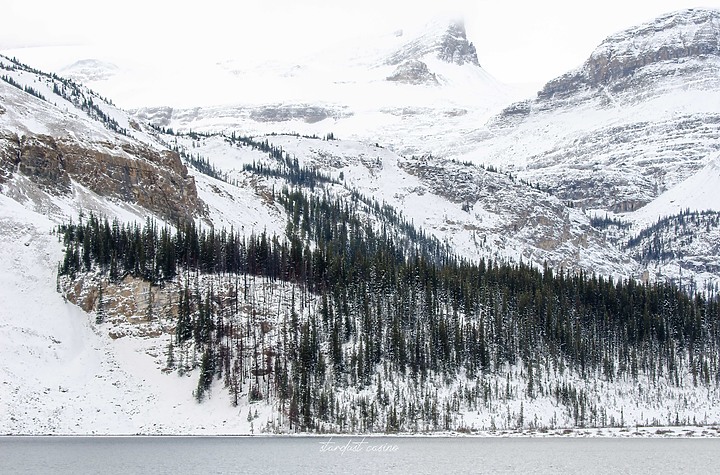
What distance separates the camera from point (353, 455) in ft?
400

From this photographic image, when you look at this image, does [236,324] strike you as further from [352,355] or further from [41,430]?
[41,430]

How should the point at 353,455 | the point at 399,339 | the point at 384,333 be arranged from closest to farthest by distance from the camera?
the point at 353,455 < the point at 399,339 < the point at 384,333

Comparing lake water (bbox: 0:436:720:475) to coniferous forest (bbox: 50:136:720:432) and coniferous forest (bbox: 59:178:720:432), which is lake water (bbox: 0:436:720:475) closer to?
coniferous forest (bbox: 50:136:720:432)

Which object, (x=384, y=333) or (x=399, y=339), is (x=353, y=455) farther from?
(x=384, y=333)

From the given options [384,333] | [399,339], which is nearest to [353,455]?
[399,339]

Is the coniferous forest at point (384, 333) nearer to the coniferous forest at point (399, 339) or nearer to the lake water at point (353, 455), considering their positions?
the coniferous forest at point (399, 339)

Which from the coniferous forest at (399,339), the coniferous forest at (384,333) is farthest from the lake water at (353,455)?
the coniferous forest at (384,333)

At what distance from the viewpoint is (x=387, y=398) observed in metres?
155

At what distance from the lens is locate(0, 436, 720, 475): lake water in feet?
349

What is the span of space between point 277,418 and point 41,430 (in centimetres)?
3504

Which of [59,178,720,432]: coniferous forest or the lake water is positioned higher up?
[59,178,720,432]: coniferous forest

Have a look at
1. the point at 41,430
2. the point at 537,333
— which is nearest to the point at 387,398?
the point at 537,333

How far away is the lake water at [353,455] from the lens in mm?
106375

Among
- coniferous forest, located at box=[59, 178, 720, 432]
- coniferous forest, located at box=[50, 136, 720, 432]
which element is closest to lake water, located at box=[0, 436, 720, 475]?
coniferous forest, located at box=[50, 136, 720, 432]
